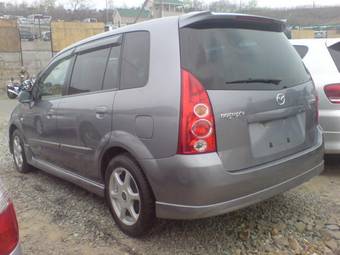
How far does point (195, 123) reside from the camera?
2.54 metres

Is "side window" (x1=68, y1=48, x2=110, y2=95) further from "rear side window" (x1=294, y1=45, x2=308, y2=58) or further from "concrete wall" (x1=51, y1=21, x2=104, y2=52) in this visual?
"concrete wall" (x1=51, y1=21, x2=104, y2=52)

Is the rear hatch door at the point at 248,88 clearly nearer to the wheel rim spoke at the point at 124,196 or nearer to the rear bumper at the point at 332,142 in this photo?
the wheel rim spoke at the point at 124,196

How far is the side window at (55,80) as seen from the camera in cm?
406

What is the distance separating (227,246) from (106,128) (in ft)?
4.50

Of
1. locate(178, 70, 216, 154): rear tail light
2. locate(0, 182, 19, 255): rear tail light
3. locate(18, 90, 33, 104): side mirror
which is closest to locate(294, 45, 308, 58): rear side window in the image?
locate(178, 70, 216, 154): rear tail light

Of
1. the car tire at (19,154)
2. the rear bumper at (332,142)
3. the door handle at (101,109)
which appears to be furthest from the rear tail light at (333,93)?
the car tire at (19,154)

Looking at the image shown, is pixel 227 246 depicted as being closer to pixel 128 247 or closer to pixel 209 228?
pixel 209 228

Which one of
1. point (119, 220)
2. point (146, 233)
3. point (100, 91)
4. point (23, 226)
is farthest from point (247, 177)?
point (23, 226)

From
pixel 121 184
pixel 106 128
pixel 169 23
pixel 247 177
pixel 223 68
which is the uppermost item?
pixel 169 23

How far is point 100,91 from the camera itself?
337 centimetres

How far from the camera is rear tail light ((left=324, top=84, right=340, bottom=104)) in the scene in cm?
426

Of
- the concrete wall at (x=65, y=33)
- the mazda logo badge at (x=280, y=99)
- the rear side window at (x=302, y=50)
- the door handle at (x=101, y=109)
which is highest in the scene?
the concrete wall at (x=65, y=33)

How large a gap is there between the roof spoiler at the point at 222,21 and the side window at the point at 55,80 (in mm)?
1745

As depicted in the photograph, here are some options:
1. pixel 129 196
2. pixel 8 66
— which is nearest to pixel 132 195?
pixel 129 196
